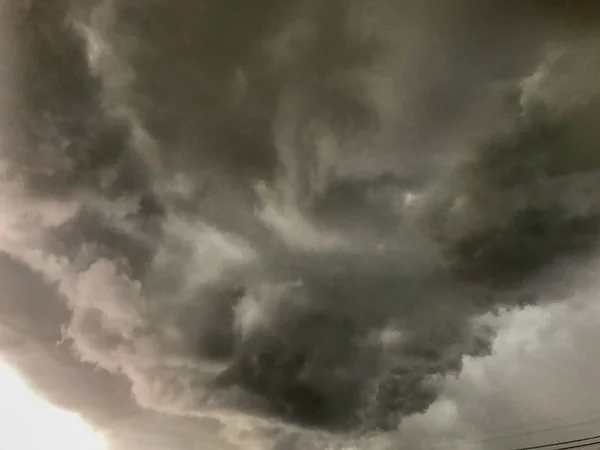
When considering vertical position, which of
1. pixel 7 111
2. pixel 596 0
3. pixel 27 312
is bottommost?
pixel 27 312

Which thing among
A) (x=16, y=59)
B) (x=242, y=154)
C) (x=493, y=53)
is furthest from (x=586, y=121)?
(x=16, y=59)

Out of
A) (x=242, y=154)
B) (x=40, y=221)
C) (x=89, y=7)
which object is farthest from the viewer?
(x=40, y=221)

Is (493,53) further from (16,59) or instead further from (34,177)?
(34,177)

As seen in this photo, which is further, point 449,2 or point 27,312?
point 27,312

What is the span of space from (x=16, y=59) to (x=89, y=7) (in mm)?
1726

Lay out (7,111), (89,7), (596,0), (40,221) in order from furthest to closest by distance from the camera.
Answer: (40,221) → (7,111) → (89,7) → (596,0)

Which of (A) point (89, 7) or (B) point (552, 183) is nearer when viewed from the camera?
(A) point (89, 7)

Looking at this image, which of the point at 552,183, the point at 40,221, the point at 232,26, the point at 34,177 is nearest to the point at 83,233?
the point at 40,221

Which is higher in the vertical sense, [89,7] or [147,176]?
[89,7]

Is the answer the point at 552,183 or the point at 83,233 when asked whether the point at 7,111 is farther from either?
the point at 552,183

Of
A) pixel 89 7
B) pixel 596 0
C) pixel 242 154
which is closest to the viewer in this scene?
pixel 596 0

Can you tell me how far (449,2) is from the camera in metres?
8.01

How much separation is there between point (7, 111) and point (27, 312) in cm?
659

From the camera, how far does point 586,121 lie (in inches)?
379
